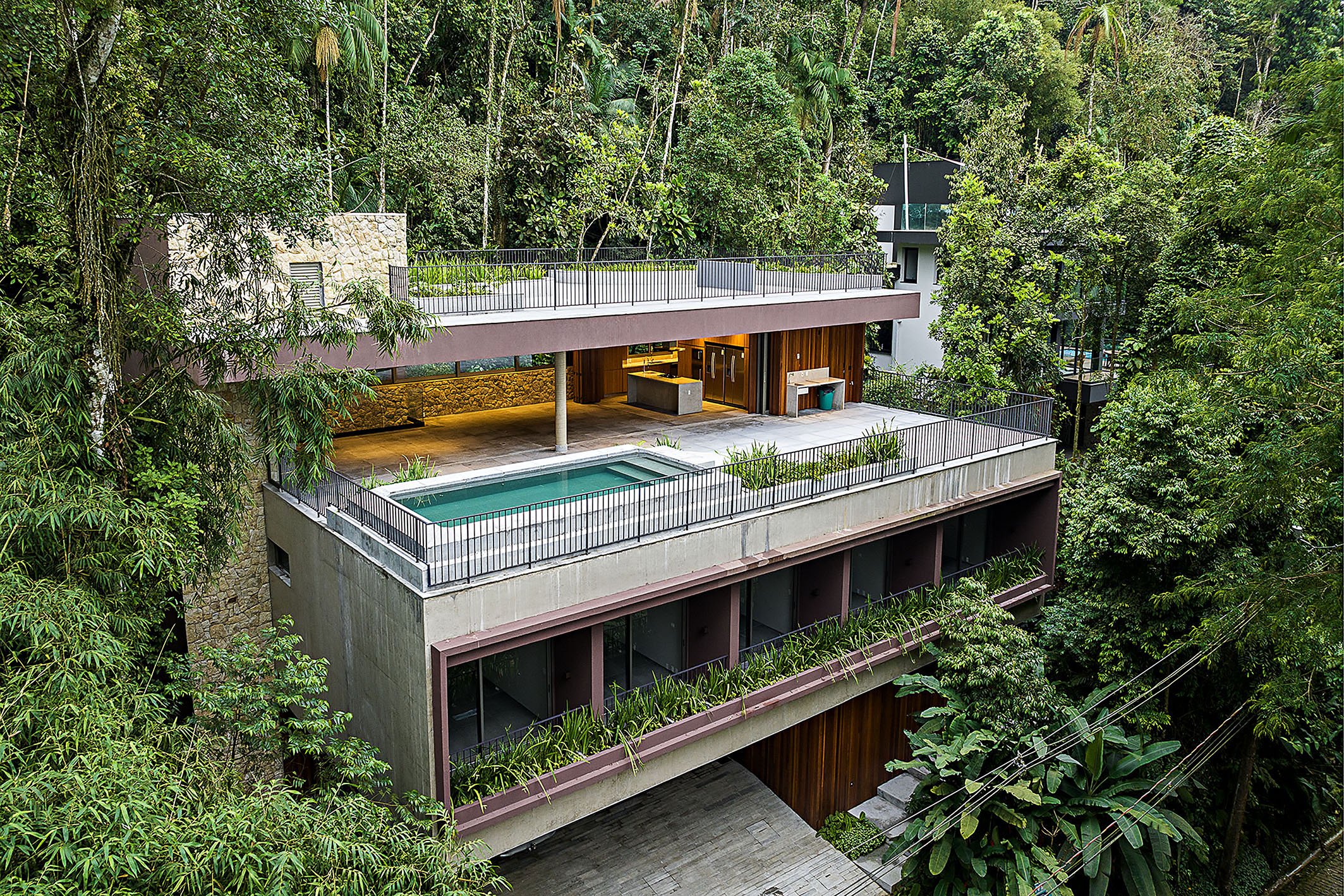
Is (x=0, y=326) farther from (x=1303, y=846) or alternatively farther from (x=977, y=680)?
(x=1303, y=846)

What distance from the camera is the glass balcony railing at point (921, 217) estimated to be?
96.6 ft

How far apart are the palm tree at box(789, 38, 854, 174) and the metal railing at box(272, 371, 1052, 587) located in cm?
1683

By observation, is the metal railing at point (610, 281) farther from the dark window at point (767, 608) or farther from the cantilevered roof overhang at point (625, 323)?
the dark window at point (767, 608)

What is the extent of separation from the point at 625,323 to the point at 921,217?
16.8m

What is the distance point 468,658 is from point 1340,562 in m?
10.9

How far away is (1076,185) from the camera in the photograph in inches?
864

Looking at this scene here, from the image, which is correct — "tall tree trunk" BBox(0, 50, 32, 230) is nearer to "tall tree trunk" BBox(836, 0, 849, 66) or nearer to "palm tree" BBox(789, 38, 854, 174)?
"palm tree" BBox(789, 38, 854, 174)

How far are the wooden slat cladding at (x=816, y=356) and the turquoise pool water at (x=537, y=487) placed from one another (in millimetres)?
6099

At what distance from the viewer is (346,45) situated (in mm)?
21156

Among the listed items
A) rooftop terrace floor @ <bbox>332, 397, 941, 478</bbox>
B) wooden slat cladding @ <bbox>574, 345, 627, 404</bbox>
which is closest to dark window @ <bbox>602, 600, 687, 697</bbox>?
rooftop terrace floor @ <bbox>332, 397, 941, 478</bbox>

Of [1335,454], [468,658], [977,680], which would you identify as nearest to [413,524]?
[468,658]

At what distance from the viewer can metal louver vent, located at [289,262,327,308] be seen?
15.6 metres

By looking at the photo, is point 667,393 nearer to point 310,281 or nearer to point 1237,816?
point 310,281

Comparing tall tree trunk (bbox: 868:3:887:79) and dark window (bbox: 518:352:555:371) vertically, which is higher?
tall tree trunk (bbox: 868:3:887:79)
